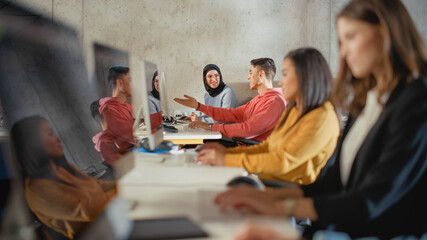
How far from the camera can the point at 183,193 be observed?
43.5 inches

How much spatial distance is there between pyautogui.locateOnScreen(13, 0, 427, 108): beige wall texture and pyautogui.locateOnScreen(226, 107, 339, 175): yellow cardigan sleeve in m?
3.69

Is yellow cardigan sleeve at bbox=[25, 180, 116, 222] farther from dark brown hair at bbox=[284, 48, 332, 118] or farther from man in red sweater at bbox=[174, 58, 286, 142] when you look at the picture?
man in red sweater at bbox=[174, 58, 286, 142]

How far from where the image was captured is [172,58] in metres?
4.97

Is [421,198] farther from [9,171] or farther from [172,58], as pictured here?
[172,58]

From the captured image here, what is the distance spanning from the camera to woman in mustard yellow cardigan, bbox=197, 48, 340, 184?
1.41 meters

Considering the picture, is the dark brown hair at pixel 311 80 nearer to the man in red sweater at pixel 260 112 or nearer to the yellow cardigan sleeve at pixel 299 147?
the yellow cardigan sleeve at pixel 299 147

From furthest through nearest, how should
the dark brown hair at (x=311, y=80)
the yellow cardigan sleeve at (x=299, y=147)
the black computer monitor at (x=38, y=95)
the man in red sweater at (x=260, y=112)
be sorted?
the man in red sweater at (x=260, y=112) < the dark brown hair at (x=311, y=80) < the yellow cardigan sleeve at (x=299, y=147) < the black computer monitor at (x=38, y=95)

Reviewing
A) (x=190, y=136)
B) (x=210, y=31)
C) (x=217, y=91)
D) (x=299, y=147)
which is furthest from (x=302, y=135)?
(x=210, y=31)

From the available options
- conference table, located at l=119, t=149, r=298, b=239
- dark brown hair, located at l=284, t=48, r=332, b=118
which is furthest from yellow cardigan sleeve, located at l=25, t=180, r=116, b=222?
dark brown hair, located at l=284, t=48, r=332, b=118

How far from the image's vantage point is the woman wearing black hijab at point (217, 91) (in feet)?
14.4

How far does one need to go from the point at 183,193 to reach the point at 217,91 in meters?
3.57

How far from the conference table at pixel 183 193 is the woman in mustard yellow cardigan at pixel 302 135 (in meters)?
0.08

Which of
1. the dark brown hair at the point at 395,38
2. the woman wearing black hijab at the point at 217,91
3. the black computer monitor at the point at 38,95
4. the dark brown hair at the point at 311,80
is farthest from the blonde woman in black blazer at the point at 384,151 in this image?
the woman wearing black hijab at the point at 217,91

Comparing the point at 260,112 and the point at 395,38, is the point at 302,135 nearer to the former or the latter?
the point at 395,38
